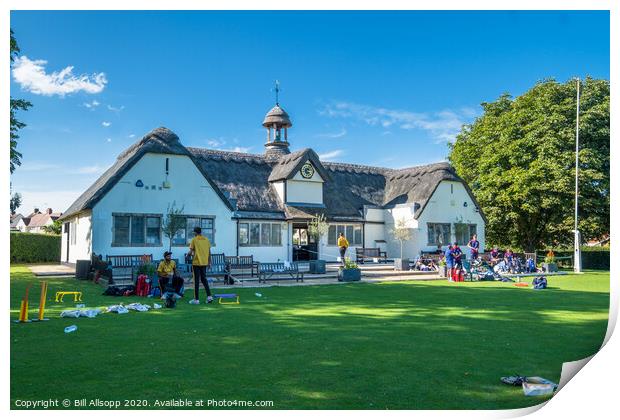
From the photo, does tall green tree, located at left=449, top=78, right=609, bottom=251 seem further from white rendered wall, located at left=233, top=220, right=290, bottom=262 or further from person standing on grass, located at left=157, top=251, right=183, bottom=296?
person standing on grass, located at left=157, top=251, right=183, bottom=296

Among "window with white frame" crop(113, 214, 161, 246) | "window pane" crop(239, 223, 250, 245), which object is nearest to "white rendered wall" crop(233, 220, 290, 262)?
"window pane" crop(239, 223, 250, 245)

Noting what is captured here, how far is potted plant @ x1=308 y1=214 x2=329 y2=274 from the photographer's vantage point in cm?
2298

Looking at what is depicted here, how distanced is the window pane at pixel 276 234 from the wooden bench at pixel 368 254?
544 centimetres

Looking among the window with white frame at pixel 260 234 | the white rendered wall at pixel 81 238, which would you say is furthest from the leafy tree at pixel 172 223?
the window with white frame at pixel 260 234

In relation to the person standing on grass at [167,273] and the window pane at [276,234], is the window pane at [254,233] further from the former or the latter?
the person standing on grass at [167,273]

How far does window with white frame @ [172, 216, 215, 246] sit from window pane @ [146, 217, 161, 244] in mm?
733

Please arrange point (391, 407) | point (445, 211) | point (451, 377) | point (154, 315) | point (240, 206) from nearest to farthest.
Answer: point (391, 407) → point (451, 377) → point (154, 315) → point (240, 206) → point (445, 211)

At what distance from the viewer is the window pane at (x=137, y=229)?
22.4 meters

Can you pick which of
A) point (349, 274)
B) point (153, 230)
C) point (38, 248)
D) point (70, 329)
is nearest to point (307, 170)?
point (153, 230)

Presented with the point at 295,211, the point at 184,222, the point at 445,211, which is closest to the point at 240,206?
the point at 295,211

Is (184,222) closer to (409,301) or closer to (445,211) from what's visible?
(409,301)

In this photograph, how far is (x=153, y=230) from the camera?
22.9 metres

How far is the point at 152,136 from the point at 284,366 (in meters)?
18.4

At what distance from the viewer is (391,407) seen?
5.49 metres
